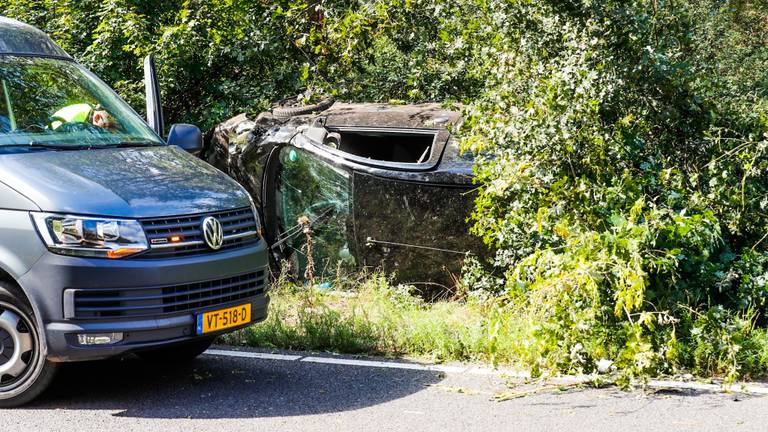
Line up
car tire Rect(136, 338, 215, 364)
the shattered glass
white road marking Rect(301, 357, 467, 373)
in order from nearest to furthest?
1. white road marking Rect(301, 357, 467, 373)
2. car tire Rect(136, 338, 215, 364)
3. the shattered glass

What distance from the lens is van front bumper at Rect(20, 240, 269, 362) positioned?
18.0 feet

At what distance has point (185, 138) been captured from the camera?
7.16 meters

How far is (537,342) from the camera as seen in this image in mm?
6445

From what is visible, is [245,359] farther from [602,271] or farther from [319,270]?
[602,271]

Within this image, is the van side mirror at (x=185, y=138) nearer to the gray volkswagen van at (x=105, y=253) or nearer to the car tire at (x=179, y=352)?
the gray volkswagen van at (x=105, y=253)

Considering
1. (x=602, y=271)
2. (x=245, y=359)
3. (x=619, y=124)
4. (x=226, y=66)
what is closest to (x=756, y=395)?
→ (x=602, y=271)

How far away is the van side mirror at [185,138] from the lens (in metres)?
7.13

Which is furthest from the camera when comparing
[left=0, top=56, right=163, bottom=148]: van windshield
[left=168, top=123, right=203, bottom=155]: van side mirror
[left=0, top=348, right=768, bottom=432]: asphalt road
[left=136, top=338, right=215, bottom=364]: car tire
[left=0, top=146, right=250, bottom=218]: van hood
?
[left=168, top=123, right=203, bottom=155]: van side mirror

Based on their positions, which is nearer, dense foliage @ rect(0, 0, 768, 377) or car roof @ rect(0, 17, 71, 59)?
dense foliage @ rect(0, 0, 768, 377)

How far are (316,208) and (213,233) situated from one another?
3.09m

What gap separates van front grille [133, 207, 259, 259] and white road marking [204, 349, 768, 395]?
3.96 ft

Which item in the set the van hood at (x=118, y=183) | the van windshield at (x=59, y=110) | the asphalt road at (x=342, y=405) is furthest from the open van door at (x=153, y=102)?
the asphalt road at (x=342, y=405)

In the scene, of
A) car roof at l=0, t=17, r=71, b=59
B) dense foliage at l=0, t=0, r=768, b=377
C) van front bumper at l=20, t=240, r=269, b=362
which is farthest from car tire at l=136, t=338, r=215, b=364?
car roof at l=0, t=17, r=71, b=59

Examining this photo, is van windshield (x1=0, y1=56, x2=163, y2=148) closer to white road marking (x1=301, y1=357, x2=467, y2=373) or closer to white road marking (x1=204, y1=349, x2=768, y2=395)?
white road marking (x1=204, y1=349, x2=768, y2=395)
